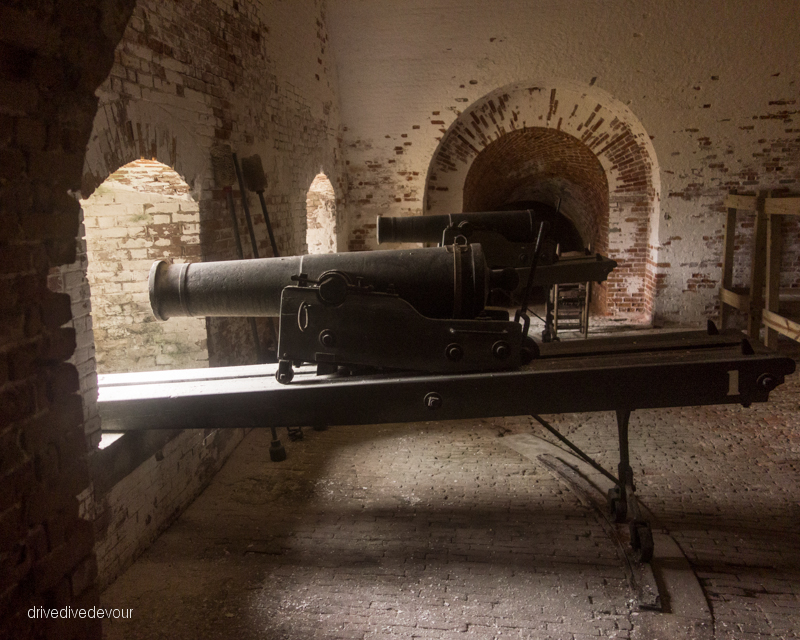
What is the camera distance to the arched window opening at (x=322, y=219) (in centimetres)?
745

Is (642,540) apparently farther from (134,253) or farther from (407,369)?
(134,253)

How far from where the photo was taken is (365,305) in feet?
8.63

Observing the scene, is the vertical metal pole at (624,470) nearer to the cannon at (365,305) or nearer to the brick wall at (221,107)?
the cannon at (365,305)

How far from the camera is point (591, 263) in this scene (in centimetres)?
576

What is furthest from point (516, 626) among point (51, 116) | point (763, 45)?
point (763, 45)

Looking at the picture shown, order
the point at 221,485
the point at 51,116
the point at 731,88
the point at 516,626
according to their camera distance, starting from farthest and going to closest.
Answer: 1. the point at 731,88
2. the point at 221,485
3. the point at 516,626
4. the point at 51,116

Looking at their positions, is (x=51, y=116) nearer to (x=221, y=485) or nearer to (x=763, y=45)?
(x=221, y=485)

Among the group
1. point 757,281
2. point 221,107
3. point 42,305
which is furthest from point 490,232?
point 42,305

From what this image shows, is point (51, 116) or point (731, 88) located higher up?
point (731, 88)

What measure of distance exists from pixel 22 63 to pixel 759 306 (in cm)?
702

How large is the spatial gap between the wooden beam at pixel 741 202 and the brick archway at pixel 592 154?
0.80m

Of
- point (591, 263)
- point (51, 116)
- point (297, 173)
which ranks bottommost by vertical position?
point (591, 263)

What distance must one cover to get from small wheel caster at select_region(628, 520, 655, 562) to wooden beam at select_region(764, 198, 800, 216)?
4004mm

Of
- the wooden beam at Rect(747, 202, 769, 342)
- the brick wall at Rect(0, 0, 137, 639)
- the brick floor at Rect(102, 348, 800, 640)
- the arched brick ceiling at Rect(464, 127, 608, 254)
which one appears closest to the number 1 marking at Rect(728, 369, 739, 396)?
the brick floor at Rect(102, 348, 800, 640)
